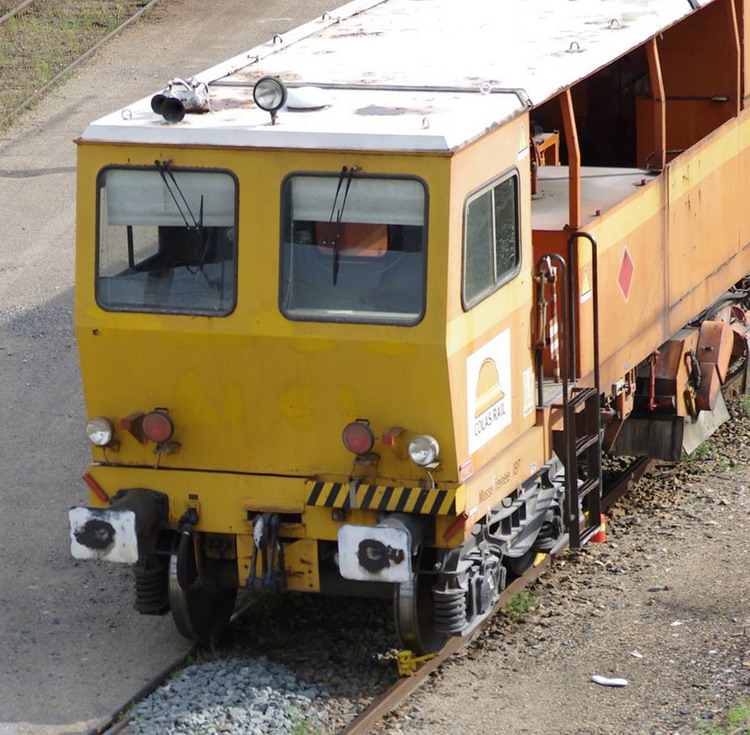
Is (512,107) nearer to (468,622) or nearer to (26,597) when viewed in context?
(468,622)

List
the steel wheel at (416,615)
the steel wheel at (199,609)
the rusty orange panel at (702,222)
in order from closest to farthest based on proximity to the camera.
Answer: the steel wheel at (416,615) → the steel wheel at (199,609) → the rusty orange panel at (702,222)

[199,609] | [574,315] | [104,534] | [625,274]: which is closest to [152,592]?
[199,609]

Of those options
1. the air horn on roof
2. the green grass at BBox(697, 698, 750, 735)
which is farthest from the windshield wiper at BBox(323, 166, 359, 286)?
the green grass at BBox(697, 698, 750, 735)

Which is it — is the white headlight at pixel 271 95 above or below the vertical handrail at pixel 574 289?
above

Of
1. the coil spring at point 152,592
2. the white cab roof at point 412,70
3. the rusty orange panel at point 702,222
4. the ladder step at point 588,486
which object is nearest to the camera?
the white cab roof at point 412,70

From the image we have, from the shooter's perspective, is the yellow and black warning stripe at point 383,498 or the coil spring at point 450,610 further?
the coil spring at point 450,610

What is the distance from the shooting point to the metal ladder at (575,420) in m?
8.07

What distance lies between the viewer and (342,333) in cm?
715

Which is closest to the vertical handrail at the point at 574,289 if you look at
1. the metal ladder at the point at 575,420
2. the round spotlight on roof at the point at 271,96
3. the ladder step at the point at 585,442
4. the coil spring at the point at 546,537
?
the metal ladder at the point at 575,420

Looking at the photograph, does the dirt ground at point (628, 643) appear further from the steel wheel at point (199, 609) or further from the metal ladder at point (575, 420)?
the steel wheel at point (199, 609)

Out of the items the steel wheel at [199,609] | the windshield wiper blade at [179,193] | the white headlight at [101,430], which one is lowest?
the steel wheel at [199,609]

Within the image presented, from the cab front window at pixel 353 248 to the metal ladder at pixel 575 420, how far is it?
1.13 meters

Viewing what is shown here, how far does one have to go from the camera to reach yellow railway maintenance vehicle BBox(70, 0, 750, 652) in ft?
23.3

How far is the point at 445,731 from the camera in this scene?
7.43 meters
